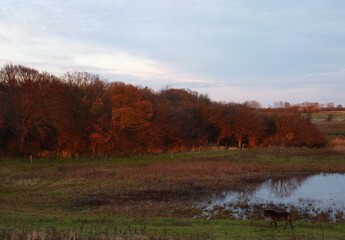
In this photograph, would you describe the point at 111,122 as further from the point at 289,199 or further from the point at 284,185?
the point at 289,199

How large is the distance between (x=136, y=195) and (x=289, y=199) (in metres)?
9.68

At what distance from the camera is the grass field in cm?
1491

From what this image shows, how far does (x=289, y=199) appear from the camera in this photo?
1075 inches

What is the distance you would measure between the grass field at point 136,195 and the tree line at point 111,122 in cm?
465

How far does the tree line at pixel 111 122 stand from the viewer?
157 feet

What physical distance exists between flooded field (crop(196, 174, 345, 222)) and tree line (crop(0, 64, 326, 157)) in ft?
81.1

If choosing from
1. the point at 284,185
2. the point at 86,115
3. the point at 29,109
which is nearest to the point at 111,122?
the point at 86,115

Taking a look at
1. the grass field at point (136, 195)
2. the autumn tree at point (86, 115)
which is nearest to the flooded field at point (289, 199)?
the grass field at point (136, 195)

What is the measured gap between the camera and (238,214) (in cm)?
2219

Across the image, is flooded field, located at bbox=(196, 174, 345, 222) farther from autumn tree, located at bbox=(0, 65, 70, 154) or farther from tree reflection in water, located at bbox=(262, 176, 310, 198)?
autumn tree, located at bbox=(0, 65, 70, 154)

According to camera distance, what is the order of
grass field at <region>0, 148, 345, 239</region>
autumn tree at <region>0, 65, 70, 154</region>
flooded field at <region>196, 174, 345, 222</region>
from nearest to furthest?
grass field at <region>0, 148, 345, 239</region> → flooded field at <region>196, 174, 345, 222</region> → autumn tree at <region>0, 65, 70, 154</region>

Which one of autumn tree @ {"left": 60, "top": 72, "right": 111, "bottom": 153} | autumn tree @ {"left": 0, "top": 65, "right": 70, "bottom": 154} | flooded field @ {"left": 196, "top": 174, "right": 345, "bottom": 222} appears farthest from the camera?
autumn tree @ {"left": 60, "top": 72, "right": 111, "bottom": 153}

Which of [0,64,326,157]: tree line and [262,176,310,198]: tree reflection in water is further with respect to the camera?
[0,64,326,157]: tree line

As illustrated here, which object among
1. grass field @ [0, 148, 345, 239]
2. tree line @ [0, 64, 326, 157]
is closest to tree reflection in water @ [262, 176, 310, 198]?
grass field @ [0, 148, 345, 239]
